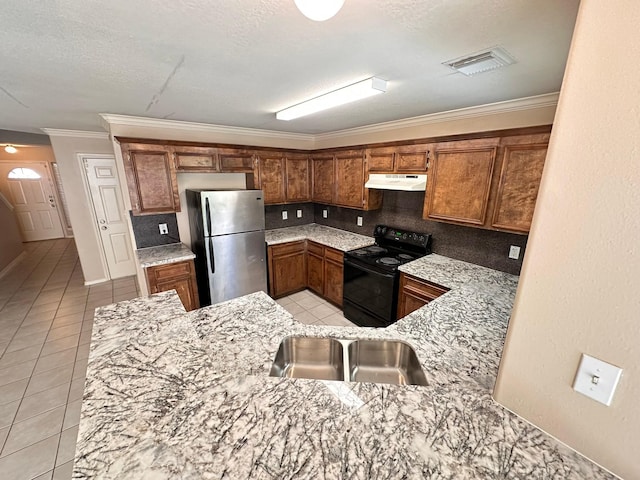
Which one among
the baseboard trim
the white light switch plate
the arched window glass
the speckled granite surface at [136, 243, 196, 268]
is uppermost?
the arched window glass

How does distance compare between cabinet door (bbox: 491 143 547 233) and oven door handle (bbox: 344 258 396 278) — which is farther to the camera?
oven door handle (bbox: 344 258 396 278)

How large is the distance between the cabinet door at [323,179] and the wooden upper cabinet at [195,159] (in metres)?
1.46

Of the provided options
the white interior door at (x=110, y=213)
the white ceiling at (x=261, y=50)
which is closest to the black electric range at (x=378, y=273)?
the white ceiling at (x=261, y=50)

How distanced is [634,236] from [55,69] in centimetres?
269

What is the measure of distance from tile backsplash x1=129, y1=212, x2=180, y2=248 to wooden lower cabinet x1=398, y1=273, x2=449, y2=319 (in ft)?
9.78

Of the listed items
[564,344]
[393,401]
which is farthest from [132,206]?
[564,344]

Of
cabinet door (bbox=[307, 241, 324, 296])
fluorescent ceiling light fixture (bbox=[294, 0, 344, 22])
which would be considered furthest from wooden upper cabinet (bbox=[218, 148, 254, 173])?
fluorescent ceiling light fixture (bbox=[294, 0, 344, 22])

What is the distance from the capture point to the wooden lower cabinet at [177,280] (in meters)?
2.78

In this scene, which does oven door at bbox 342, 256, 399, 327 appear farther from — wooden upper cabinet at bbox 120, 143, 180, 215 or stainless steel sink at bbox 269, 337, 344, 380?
wooden upper cabinet at bbox 120, 143, 180, 215

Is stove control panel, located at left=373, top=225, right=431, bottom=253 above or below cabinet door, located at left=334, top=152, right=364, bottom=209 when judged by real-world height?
below

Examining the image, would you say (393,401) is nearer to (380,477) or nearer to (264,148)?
(380,477)

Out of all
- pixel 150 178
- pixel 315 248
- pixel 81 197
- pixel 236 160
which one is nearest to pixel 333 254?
pixel 315 248

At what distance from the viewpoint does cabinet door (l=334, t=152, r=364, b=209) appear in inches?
129

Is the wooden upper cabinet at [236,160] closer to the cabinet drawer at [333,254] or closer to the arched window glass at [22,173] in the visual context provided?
the cabinet drawer at [333,254]
